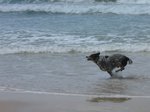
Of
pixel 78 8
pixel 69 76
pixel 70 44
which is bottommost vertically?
pixel 78 8

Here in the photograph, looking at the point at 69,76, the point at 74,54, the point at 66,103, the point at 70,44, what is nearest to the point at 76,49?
the point at 74,54

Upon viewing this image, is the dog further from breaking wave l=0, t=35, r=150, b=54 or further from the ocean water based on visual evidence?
breaking wave l=0, t=35, r=150, b=54

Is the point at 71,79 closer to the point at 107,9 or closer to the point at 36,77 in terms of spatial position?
the point at 36,77

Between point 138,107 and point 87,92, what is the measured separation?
138 cm

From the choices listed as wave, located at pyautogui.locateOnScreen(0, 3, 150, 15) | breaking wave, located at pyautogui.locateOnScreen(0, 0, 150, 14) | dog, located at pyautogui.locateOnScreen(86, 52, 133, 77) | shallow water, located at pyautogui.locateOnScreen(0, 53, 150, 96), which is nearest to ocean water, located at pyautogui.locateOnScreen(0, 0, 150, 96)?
shallow water, located at pyautogui.locateOnScreen(0, 53, 150, 96)

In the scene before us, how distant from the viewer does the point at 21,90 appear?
7332mm

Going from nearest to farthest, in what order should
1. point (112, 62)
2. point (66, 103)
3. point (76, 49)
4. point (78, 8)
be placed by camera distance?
point (66, 103) < point (112, 62) < point (76, 49) < point (78, 8)

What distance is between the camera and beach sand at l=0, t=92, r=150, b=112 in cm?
586

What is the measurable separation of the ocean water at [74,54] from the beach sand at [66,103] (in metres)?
0.55

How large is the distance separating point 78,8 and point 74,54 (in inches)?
500

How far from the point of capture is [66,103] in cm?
621

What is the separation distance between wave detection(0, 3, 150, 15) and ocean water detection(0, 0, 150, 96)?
1.67 ft

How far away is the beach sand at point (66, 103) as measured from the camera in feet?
19.2

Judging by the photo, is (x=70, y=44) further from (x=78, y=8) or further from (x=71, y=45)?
(x=78, y=8)
